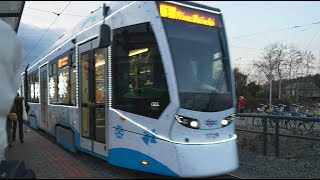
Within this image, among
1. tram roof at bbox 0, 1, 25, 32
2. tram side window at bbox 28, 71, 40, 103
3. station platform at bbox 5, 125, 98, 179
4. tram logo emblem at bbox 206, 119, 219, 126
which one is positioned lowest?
station platform at bbox 5, 125, 98, 179

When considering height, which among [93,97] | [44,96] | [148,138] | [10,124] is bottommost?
[10,124]

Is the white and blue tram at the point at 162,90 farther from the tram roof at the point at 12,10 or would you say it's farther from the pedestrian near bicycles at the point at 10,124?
the pedestrian near bicycles at the point at 10,124

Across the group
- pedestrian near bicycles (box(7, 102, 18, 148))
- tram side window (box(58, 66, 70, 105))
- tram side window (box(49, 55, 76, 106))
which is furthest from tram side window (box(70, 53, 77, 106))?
pedestrian near bicycles (box(7, 102, 18, 148))

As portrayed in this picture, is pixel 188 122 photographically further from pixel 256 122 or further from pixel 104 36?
pixel 256 122

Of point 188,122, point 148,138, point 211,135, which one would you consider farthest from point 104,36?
point 211,135

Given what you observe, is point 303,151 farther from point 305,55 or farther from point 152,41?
point 305,55

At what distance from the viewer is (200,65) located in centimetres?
679

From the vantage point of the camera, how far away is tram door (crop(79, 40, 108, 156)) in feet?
24.9

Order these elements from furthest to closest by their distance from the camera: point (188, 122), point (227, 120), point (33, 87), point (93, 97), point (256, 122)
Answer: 1. point (33, 87)
2. point (256, 122)
3. point (93, 97)
4. point (227, 120)
5. point (188, 122)

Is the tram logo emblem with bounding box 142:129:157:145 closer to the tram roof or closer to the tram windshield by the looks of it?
the tram windshield

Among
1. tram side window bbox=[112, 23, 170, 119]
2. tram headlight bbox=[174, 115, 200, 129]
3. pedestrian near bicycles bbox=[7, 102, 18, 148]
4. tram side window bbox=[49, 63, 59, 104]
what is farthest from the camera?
tram side window bbox=[49, 63, 59, 104]

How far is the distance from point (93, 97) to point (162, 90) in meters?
2.00

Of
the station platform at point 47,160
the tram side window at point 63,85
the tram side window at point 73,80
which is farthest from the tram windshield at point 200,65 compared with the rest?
the tram side window at point 63,85

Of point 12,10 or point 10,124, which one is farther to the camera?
point 10,124
